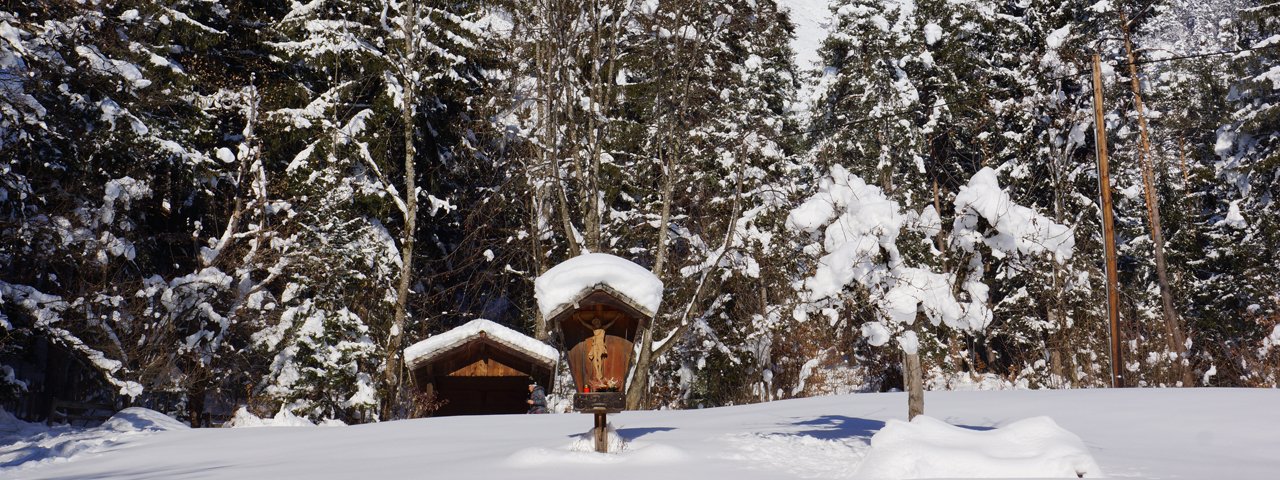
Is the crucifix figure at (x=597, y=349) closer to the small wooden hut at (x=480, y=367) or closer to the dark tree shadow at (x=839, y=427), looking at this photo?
the dark tree shadow at (x=839, y=427)

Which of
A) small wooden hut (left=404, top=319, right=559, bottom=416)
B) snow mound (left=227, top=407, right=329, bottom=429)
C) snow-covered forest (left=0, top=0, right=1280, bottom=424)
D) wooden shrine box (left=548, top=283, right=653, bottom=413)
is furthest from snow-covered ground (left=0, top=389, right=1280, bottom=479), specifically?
small wooden hut (left=404, top=319, right=559, bottom=416)

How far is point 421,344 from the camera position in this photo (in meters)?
16.6

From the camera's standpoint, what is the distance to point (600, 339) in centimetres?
893

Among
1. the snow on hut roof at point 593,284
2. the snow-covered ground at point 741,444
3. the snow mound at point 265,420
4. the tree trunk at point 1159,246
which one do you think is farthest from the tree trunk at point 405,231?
the tree trunk at point 1159,246

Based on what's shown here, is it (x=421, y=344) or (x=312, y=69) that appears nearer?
(x=421, y=344)

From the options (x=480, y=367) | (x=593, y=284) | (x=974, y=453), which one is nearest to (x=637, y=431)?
(x=593, y=284)

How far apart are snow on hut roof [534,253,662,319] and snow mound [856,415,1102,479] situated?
248 centimetres

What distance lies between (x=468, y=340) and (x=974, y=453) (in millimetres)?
11583

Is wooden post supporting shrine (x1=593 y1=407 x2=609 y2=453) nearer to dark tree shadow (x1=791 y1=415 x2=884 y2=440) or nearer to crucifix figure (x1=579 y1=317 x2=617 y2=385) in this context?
crucifix figure (x1=579 y1=317 x2=617 y2=385)

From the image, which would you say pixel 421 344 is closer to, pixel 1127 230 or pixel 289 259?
pixel 289 259

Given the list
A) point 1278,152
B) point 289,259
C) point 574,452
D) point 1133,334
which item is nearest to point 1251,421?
point 574,452

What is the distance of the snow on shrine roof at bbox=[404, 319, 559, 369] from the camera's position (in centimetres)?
1659

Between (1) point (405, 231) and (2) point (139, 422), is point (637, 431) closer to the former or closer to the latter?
(2) point (139, 422)

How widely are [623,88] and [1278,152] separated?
17.7 m
